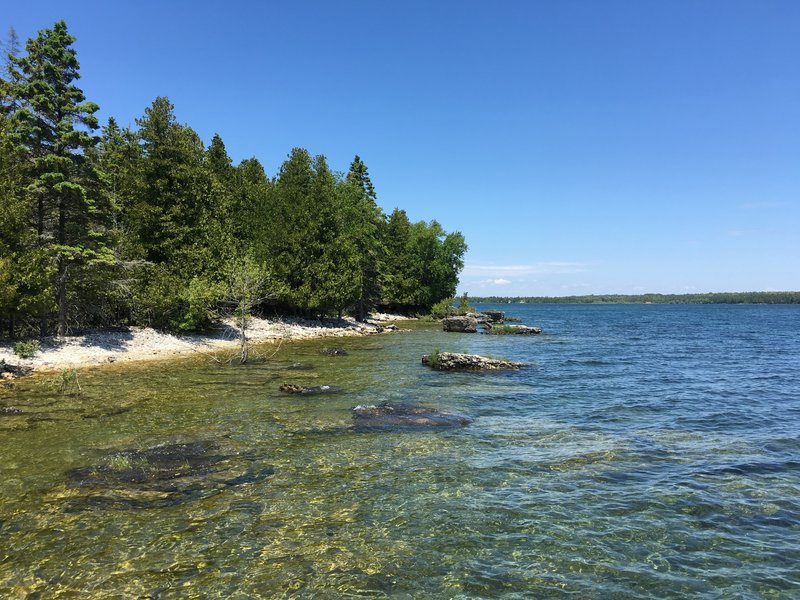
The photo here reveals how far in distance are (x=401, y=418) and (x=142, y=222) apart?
32060mm

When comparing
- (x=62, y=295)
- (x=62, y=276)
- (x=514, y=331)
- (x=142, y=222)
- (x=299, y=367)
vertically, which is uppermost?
(x=142, y=222)

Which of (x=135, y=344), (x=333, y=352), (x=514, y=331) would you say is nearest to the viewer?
(x=135, y=344)

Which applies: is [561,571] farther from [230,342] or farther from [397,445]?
[230,342]

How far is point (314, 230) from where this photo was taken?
2164 inches

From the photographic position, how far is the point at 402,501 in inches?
392

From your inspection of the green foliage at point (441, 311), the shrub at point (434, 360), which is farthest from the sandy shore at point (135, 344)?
the green foliage at point (441, 311)

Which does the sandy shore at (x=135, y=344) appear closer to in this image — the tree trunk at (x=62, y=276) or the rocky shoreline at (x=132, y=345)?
the rocky shoreline at (x=132, y=345)

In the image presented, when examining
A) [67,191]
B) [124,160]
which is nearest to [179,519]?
[67,191]

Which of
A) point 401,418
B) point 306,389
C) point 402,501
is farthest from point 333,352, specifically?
point 402,501

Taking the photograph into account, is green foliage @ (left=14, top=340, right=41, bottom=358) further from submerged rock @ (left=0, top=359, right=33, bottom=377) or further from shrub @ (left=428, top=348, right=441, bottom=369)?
shrub @ (left=428, top=348, right=441, bottom=369)

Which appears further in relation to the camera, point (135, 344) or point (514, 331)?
point (514, 331)

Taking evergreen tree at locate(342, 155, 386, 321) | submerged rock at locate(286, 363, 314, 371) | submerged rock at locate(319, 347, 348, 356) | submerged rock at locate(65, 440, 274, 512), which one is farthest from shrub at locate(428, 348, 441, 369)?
evergreen tree at locate(342, 155, 386, 321)

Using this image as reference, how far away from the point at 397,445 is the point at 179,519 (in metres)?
6.53

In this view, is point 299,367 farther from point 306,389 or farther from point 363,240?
point 363,240
